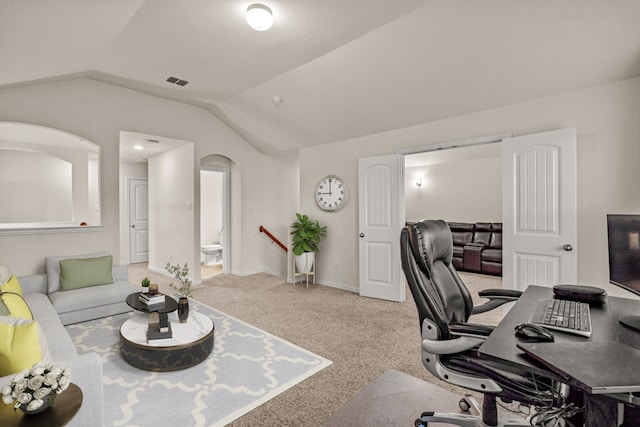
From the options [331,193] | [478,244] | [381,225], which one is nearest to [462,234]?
[478,244]

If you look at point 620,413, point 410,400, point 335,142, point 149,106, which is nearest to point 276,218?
point 335,142

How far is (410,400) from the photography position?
6.89ft

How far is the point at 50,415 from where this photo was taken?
117 cm

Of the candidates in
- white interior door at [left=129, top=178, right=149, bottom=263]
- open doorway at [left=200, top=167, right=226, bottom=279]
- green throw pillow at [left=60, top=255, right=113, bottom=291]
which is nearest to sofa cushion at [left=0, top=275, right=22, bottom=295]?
green throw pillow at [left=60, top=255, right=113, bottom=291]

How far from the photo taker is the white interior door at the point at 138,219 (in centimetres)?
712

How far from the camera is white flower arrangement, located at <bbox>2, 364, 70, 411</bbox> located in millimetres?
1115

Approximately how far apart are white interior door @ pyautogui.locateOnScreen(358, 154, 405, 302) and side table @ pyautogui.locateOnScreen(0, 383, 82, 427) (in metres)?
3.61

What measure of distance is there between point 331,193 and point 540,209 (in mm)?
2828

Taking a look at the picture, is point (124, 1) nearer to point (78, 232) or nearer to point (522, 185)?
point (78, 232)

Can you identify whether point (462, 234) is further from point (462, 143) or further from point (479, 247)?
point (462, 143)

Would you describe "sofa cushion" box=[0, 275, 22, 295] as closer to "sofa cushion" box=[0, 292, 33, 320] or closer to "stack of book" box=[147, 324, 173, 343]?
"sofa cushion" box=[0, 292, 33, 320]

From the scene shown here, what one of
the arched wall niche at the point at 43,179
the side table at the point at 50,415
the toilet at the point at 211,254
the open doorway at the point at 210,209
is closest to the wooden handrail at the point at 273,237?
the toilet at the point at 211,254

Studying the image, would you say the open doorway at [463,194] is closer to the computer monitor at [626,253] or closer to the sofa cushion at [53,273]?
the computer monitor at [626,253]

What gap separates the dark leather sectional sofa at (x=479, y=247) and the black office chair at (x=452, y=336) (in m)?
4.25
